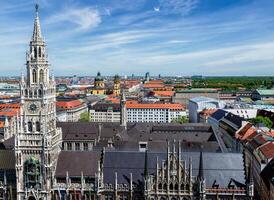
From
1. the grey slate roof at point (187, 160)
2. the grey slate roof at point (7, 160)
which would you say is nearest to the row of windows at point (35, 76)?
the grey slate roof at point (7, 160)

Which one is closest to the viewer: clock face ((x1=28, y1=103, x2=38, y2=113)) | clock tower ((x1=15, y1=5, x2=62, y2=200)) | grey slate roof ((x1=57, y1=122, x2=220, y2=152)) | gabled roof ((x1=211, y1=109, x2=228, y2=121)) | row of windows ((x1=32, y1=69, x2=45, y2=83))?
clock tower ((x1=15, y1=5, x2=62, y2=200))

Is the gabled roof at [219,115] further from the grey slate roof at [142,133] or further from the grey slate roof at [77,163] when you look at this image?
the grey slate roof at [77,163]

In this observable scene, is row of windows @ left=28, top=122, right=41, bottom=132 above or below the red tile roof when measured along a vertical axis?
above

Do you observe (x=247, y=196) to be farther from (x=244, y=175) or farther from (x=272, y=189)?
(x=272, y=189)

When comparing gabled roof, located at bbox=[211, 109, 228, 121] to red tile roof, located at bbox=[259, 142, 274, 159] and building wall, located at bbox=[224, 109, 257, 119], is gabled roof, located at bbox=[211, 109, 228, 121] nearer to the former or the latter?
building wall, located at bbox=[224, 109, 257, 119]

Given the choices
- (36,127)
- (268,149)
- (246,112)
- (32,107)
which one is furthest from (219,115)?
(32,107)

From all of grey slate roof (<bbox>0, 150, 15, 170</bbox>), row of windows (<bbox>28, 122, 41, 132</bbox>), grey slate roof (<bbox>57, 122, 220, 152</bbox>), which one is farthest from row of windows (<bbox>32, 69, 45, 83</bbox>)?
grey slate roof (<bbox>57, 122, 220, 152</bbox>)
